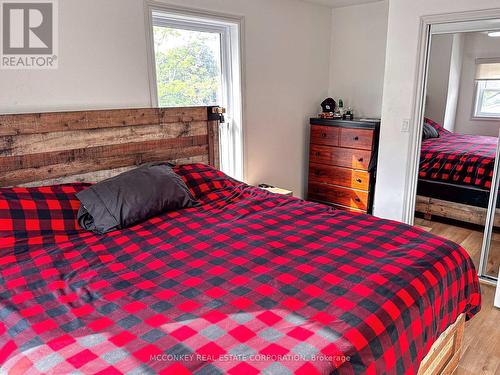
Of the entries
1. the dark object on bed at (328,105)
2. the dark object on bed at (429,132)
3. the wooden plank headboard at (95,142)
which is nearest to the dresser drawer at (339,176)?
the dark object on bed at (328,105)

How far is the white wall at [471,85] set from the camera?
8.82 ft

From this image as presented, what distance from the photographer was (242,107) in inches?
140

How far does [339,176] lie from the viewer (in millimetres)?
4129

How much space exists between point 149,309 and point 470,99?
2.64m

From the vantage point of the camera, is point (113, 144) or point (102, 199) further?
point (113, 144)

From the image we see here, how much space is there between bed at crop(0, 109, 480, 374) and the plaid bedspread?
122cm

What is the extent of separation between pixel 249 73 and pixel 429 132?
5.39 ft

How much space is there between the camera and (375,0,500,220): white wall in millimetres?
2926

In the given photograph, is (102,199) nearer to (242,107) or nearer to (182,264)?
(182,264)

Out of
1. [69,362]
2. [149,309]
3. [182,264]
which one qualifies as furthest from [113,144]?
[69,362]

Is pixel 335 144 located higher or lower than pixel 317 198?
higher

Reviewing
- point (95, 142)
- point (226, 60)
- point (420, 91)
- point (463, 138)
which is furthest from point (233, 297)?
point (226, 60)

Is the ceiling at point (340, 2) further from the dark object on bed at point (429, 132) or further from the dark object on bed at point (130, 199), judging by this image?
the dark object on bed at point (130, 199)

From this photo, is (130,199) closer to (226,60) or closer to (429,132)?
(226,60)
